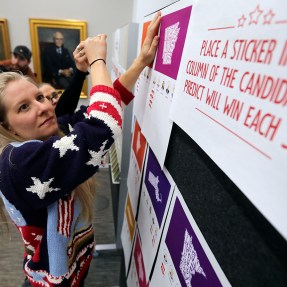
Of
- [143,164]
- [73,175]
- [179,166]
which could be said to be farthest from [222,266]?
[143,164]

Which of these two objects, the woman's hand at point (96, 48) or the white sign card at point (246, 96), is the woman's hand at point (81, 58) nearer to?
the woman's hand at point (96, 48)

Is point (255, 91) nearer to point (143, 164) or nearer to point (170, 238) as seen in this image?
point (170, 238)

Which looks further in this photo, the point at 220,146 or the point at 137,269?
the point at 137,269

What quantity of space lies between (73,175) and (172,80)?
335 mm

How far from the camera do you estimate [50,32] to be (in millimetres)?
2750

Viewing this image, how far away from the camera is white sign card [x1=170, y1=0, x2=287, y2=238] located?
0.24m

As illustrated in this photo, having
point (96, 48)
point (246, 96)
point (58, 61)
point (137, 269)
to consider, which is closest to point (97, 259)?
point (137, 269)

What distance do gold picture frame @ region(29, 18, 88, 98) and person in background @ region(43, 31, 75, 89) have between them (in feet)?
0.17

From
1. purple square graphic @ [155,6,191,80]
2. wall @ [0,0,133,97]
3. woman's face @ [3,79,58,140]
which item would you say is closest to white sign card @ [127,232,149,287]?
woman's face @ [3,79,58,140]

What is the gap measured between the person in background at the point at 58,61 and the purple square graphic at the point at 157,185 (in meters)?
2.61

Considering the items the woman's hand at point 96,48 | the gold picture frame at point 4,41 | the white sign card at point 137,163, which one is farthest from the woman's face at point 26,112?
the gold picture frame at point 4,41

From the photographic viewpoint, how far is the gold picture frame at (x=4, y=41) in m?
2.64

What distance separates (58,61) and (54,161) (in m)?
2.73

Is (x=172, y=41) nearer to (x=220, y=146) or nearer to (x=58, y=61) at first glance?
(x=220, y=146)
